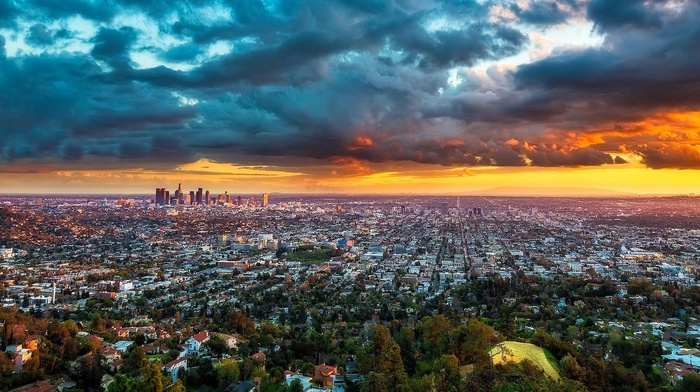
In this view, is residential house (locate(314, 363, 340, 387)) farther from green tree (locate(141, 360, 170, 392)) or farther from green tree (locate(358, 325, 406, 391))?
green tree (locate(141, 360, 170, 392))

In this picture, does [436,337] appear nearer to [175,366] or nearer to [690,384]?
[690,384]

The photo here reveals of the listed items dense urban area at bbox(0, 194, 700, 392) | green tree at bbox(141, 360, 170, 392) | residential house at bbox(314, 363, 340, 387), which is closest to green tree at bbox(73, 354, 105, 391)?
dense urban area at bbox(0, 194, 700, 392)

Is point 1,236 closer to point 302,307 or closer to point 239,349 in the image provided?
point 302,307

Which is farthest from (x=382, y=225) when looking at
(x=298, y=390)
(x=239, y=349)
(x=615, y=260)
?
(x=298, y=390)

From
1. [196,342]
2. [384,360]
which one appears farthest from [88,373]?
[384,360]

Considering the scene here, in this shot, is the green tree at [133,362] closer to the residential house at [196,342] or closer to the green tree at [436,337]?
the residential house at [196,342]

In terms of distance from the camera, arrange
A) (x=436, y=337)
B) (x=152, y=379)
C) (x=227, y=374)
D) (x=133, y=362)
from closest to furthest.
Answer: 1. (x=152, y=379)
2. (x=227, y=374)
3. (x=133, y=362)
4. (x=436, y=337)

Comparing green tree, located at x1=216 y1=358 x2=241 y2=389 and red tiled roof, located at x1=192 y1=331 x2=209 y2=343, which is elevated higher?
green tree, located at x1=216 y1=358 x2=241 y2=389
